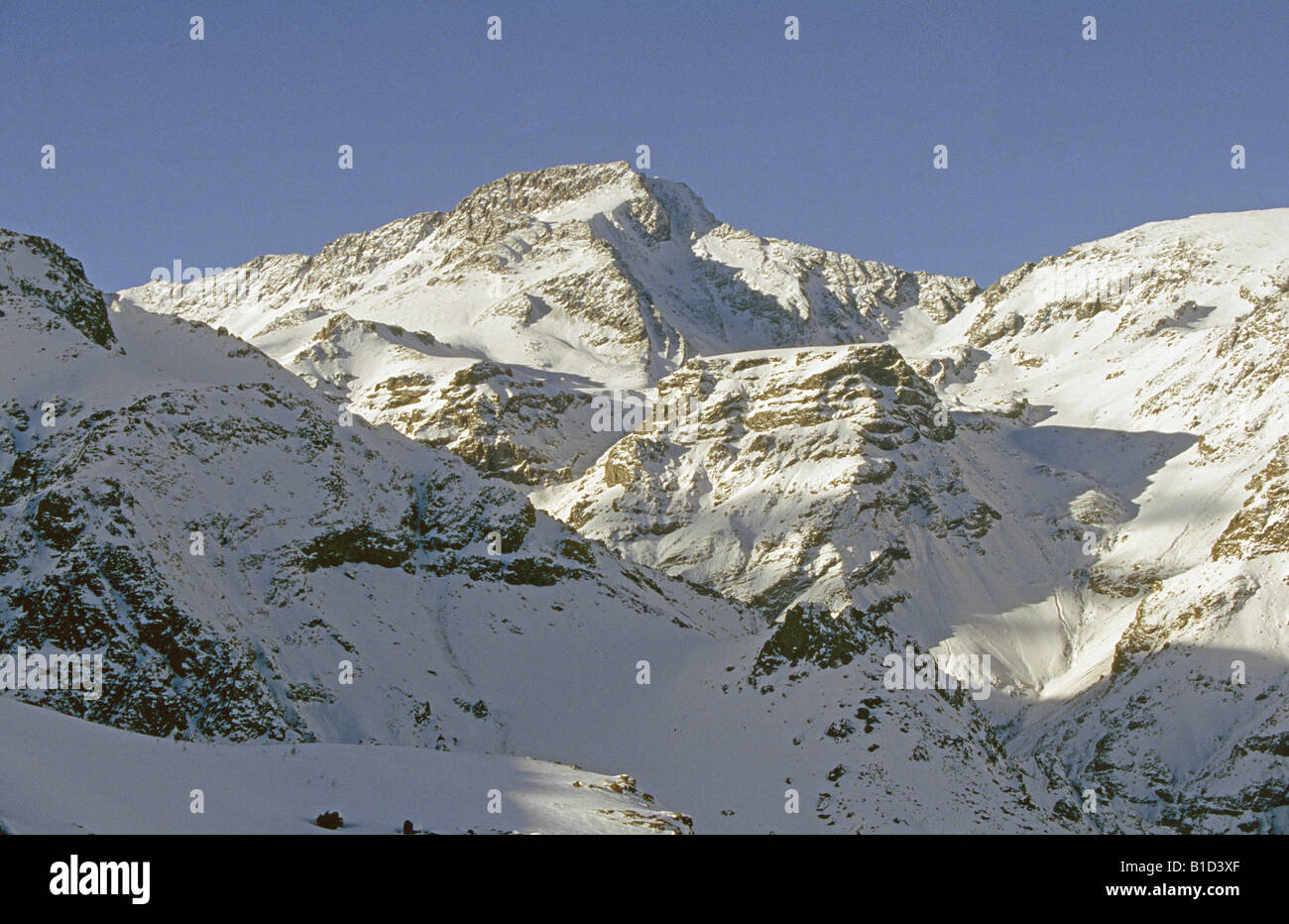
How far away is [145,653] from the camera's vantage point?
5359 inches

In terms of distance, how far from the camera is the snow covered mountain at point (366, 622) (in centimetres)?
13125

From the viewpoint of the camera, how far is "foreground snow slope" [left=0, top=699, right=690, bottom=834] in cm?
3450

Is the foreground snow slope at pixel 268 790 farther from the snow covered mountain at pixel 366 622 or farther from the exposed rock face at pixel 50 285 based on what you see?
the exposed rock face at pixel 50 285

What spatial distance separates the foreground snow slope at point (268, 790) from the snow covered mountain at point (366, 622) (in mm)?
62227

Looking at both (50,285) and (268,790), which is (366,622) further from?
(268,790)

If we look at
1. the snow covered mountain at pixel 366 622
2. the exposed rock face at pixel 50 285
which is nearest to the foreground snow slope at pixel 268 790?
the snow covered mountain at pixel 366 622

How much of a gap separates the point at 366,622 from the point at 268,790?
410 ft

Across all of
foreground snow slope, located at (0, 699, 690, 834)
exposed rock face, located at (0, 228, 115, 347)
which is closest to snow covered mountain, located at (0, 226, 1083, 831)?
exposed rock face, located at (0, 228, 115, 347)

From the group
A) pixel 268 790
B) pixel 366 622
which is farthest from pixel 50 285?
pixel 268 790

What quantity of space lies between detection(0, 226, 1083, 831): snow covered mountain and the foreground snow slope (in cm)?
6223

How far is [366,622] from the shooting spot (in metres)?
168
